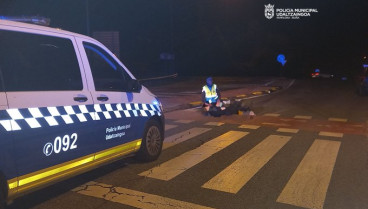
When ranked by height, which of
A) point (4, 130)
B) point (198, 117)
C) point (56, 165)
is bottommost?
point (198, 117)

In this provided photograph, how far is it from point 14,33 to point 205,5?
57.0 m

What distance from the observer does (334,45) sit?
300 feet

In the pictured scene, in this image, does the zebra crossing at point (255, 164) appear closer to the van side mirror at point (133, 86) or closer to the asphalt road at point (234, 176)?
the asphalt road at point (234, 176)

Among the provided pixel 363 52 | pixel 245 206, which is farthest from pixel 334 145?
pixel 363 52

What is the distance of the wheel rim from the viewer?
621 centimetres

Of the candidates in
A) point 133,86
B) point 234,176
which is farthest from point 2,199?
point 234,176

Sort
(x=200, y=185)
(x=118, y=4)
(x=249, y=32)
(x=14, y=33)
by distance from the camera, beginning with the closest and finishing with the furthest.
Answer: (x=14, y=33), (x=200, y=185), (x=118, y=4), (x=249, y=32)

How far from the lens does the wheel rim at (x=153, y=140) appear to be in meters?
6.21

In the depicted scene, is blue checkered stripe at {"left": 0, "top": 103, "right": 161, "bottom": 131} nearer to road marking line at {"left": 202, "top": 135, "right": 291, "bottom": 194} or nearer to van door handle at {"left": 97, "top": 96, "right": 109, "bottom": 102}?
van door handle at {"left": 97, "top": 96, "right": 109, "bottom": 102}

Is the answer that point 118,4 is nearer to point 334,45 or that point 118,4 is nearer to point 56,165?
point 56,165

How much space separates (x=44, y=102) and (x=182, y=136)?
5028mm

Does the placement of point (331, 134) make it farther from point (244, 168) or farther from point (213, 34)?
point (213, 34)

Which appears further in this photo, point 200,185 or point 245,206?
point 200,185

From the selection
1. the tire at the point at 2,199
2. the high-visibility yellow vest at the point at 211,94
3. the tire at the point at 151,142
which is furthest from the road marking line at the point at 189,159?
the high-visibility yellow vest at the point at 211,94
